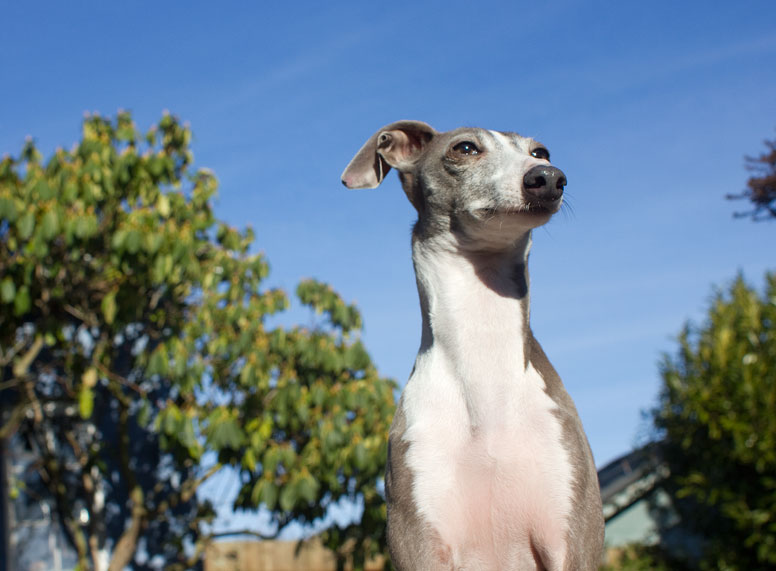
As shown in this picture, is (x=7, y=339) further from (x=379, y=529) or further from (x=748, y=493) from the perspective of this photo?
(x=748, y=493)

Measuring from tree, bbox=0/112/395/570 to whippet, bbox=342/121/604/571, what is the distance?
493 centimetres

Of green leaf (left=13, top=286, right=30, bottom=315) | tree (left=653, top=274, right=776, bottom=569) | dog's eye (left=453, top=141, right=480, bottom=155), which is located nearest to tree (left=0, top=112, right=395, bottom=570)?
green leaf (left=13, top=286, right=30, bottom=315)

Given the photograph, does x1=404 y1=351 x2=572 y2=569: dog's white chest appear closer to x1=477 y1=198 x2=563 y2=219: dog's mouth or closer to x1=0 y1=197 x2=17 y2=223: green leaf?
x1=477 y1=198 x2=563 y2=219: dog's mouth

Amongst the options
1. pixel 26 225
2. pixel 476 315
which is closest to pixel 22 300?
pixel 26 225

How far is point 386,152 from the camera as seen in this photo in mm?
2932

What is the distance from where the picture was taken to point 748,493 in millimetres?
8891

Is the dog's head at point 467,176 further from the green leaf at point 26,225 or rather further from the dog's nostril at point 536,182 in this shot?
the green leaf at point 26,225

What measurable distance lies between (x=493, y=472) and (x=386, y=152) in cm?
124

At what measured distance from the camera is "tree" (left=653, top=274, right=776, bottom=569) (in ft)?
27.9

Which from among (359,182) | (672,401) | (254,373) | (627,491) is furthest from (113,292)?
(627,491)

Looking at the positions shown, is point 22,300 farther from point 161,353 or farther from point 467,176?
point 467,176

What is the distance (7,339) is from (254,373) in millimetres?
2459

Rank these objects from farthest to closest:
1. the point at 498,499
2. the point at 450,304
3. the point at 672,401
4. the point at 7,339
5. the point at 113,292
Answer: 1. the point at 672,401
2. the point at 7,339
3. the point at 113,292
4. the point at 450,304
5. the point at 498,499

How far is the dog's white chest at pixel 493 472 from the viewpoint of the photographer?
7.38ft
